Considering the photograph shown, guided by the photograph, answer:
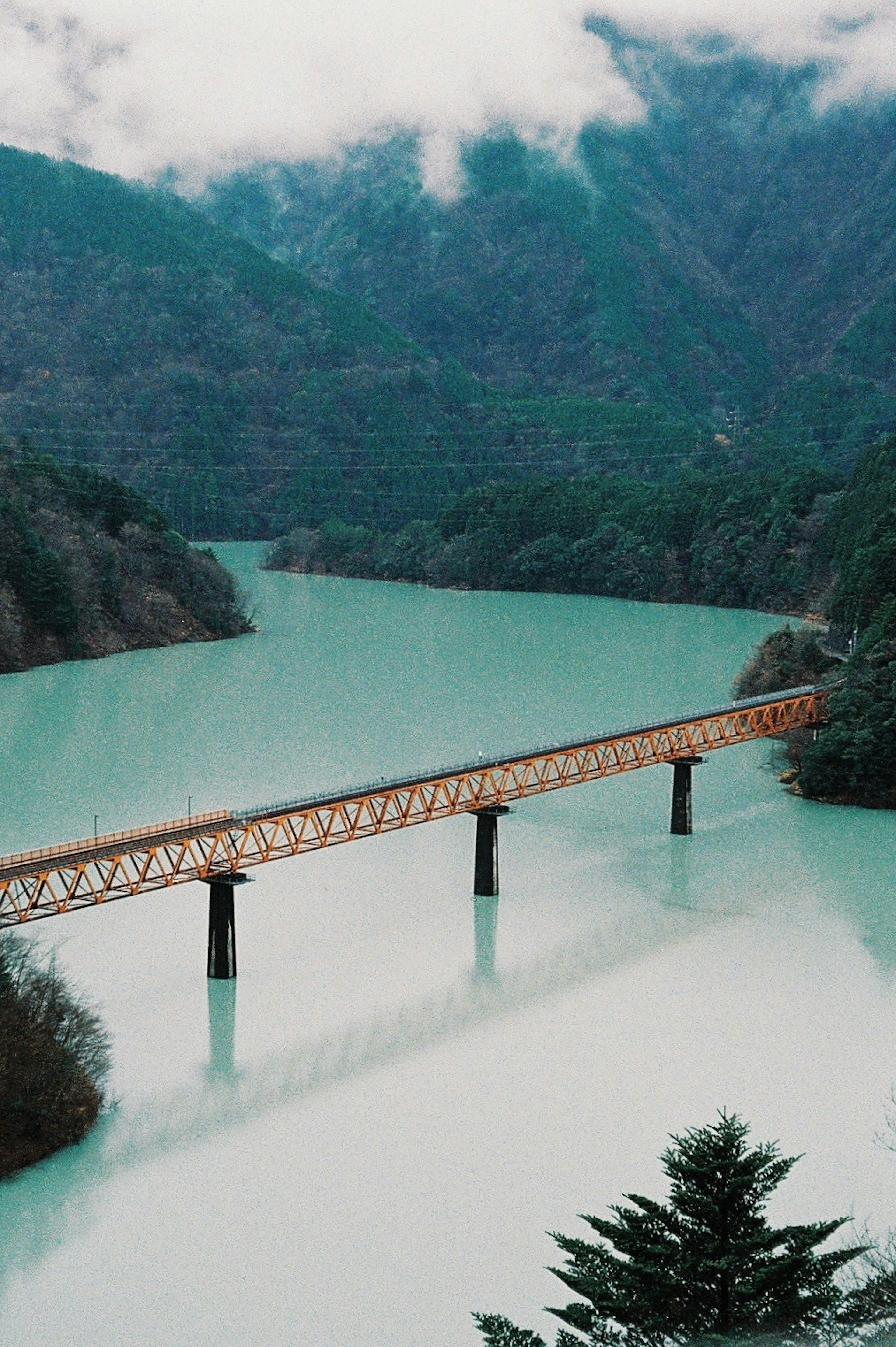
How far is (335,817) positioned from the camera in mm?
31047

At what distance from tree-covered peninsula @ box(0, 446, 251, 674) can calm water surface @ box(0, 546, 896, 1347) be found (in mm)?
18811

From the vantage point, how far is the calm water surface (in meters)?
16.0

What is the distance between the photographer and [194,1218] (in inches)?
672

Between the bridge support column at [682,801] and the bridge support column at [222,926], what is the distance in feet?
38.5

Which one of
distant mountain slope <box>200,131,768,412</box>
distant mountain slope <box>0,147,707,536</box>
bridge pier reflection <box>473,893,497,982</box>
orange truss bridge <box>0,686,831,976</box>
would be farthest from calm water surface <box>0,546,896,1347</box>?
distant mountain slope <box>200,131,768,412</box>

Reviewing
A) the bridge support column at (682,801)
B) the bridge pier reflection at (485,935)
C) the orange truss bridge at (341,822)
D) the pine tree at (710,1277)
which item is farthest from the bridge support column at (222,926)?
the bridge support column at (682,801)

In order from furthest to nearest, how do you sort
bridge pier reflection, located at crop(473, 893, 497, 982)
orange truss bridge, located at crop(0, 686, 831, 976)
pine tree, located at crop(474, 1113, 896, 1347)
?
bridge pier reflection, located at crop(473, 893, 497, 982) < orange truss bridge, located at crop(0, 686, 831, 976) < pine tree, located at crop(474, 1113, 896, 1347)

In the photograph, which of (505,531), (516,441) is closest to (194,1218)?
(505,531)

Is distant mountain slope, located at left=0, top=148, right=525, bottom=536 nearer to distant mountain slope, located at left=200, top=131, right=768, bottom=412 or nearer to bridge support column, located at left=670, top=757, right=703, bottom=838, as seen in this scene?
distant mountain slope, located at left=200, top=131, right=768, bottom=412

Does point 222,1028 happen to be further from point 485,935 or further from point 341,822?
point 341,822

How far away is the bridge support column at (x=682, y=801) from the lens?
33188 mm

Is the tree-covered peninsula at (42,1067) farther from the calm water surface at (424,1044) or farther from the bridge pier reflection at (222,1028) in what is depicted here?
the bridge pier reflection at (222,1028)

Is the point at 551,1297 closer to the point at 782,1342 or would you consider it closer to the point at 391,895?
the point at 782,1342

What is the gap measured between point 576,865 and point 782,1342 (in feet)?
65.6
